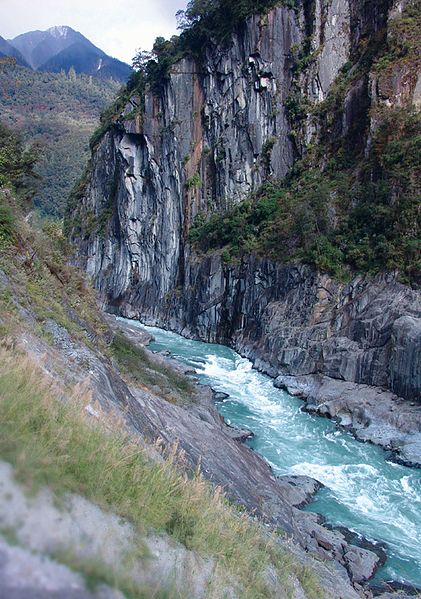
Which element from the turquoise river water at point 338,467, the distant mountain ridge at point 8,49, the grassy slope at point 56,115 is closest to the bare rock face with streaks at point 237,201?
the turquoise river water at point 338,467

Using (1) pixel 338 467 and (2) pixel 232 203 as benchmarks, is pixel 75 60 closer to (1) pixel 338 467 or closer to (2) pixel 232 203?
(2) pixel 232 203

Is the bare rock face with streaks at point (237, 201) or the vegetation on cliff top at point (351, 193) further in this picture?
the vegetation on cliff top at point (351, 193)

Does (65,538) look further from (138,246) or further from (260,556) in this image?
(138,246)

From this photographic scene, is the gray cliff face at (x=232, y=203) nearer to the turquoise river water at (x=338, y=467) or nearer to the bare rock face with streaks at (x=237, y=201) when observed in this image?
the bare rock face with streaks at (x=237, y=201)

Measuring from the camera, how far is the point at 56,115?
117 m

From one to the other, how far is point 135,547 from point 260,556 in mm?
1974

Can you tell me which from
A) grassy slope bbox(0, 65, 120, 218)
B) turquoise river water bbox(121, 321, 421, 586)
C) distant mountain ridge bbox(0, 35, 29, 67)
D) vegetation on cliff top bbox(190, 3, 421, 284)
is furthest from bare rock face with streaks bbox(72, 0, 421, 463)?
distant mountain ridge bbox(0, 35, 29, 67)

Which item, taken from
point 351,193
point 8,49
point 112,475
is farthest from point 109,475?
point 8,49

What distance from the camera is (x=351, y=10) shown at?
34.5 metres

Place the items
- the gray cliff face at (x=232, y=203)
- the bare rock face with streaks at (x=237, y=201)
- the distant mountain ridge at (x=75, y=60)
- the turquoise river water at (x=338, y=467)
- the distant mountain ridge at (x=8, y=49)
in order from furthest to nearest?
the distant mountain ridge at (x=75, y=60) → the distant mountain ridge at (x=8, y=49) → the gray cliff face at (x=232, y=203) → the bare rock face with streaks at (x=237, y=201) → the turquoise river water at (x=338, y=467)

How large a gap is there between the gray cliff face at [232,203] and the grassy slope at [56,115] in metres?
39.0

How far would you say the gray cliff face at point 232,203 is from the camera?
69.2 feet

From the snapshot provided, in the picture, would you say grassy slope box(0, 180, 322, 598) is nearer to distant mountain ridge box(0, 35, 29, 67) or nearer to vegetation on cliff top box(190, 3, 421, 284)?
vegetation on cliff top box(190, 3, 421, 284)

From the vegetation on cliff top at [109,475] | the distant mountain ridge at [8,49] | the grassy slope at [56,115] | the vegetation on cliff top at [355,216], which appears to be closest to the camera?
the vegetation on cliff top at [109,475]
